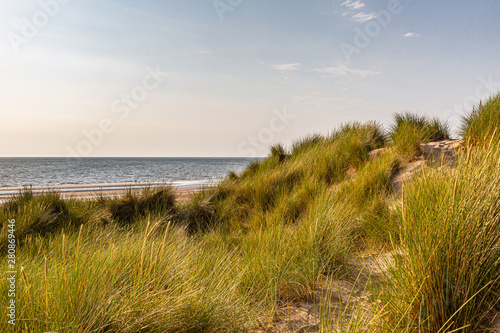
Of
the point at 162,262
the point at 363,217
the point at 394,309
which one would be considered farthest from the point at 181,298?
the point at 363,217

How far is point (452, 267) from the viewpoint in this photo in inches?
77.0

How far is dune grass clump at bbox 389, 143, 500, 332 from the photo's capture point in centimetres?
190

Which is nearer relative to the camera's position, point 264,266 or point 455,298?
point 455,298

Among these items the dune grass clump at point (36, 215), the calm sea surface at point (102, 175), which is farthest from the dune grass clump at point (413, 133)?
the dune grass clump at point (36, 215)

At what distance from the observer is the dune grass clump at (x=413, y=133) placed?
7134mm

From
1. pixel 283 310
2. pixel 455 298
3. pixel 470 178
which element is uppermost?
pixel 470 178

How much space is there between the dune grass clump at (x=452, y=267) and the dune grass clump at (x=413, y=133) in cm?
528

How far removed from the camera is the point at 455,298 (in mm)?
1877

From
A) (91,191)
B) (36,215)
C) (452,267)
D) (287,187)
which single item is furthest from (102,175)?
(452,267)

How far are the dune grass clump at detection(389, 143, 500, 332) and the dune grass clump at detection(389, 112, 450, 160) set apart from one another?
5.28 meters

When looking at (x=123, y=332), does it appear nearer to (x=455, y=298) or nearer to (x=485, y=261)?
(x=455, y=298)

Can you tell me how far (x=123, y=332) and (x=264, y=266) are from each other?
4.89ft

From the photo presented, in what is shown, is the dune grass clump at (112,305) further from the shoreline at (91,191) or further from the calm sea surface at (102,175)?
the calm sea surface at (102,175)

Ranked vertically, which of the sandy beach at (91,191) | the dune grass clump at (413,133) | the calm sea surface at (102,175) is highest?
the dune grass clump at (413,133)
